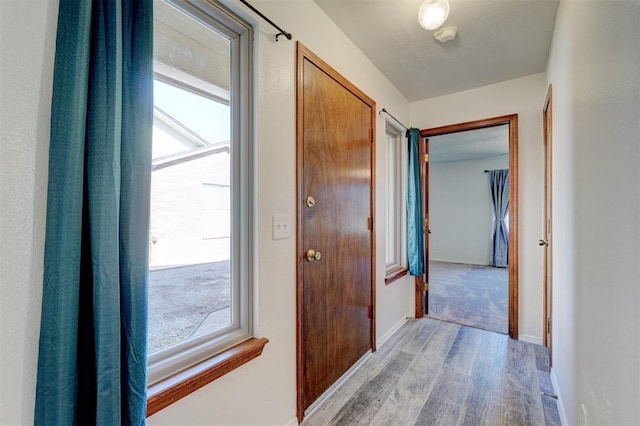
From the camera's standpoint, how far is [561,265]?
5.58ft

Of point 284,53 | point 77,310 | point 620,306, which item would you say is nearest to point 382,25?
point 284,53

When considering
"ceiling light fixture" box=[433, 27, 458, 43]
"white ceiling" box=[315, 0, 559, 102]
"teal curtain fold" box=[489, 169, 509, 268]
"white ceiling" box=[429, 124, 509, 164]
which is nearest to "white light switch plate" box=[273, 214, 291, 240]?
"white ceiling" box=[315, 0, 559, 102]

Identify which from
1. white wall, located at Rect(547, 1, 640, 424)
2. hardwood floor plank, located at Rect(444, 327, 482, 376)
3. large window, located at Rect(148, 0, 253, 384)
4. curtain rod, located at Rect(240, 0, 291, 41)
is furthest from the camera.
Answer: hardwood floor plank, located at Rect(444, 327, 482, 376)

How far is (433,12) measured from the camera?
1.62 metres

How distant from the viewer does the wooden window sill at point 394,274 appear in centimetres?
272

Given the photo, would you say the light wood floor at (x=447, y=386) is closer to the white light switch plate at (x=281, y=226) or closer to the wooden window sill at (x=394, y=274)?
the wooden window sill at (x=394, y=274)

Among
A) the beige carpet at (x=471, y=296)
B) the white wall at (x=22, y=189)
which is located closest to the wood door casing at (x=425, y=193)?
the beige carpet at (x=471, y=296)

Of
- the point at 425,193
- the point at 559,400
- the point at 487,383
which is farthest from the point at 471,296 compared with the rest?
the point at 559,400

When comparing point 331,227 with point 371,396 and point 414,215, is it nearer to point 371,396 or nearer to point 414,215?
point 371,396

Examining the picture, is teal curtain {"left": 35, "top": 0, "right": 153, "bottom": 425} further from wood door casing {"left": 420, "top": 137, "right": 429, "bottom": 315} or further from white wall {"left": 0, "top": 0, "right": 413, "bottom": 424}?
wood door casing {"left": 420, "top": 137, "right": 429, "bottom": 315}

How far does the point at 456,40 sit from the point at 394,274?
204cm

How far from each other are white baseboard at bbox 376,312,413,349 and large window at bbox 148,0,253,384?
157 centimetres

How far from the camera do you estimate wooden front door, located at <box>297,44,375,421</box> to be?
1.68 meters

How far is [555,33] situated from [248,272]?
2.49 meters
